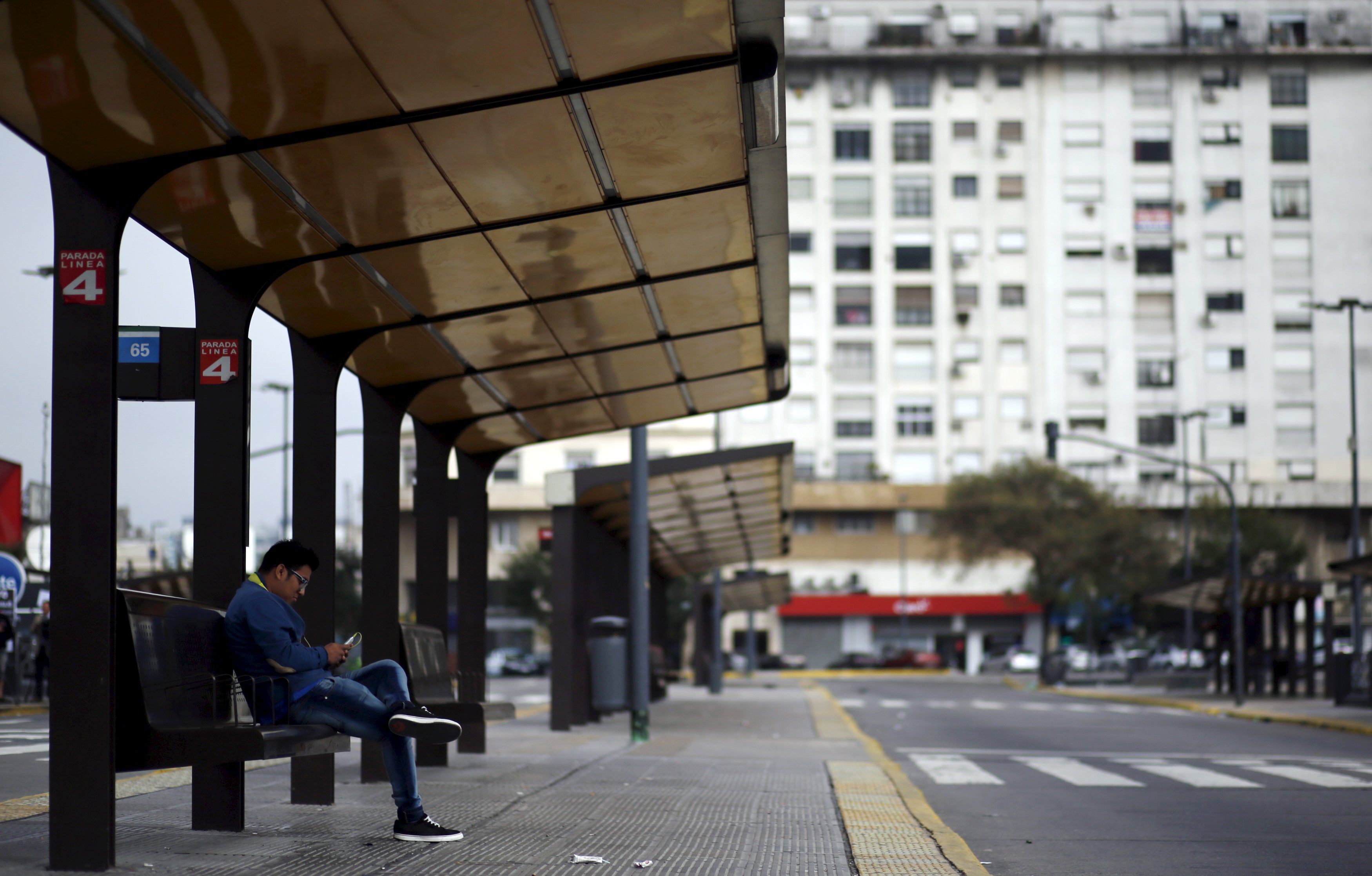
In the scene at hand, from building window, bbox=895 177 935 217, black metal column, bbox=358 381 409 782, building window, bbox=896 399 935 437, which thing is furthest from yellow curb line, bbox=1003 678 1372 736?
building window, bbox=895 177 935 217

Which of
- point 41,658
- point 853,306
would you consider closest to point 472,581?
point 41,658

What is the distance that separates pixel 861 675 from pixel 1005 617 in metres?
15.9

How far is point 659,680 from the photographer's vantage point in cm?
2888

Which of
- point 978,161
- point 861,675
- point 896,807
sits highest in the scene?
point 978,161

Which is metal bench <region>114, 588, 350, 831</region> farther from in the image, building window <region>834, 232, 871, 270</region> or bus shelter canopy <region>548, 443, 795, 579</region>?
building window <region>834, 232, 871, 270</region>

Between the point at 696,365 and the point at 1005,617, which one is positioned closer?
the point at 696,365

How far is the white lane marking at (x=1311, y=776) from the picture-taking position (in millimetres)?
12492

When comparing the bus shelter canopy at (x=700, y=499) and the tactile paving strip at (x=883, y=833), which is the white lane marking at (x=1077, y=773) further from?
the bus shelter canopy at (x=700, y=499)

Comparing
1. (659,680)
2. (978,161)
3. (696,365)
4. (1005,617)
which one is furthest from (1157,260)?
(696,365)

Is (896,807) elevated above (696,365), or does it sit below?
below

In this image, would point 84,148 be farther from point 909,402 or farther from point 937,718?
point 909,402

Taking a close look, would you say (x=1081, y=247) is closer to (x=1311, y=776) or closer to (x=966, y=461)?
(x=966, y=461)

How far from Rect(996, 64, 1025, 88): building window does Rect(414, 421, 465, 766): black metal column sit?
66923mm

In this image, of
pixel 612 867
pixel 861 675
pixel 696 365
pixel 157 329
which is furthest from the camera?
pixel 861 675
